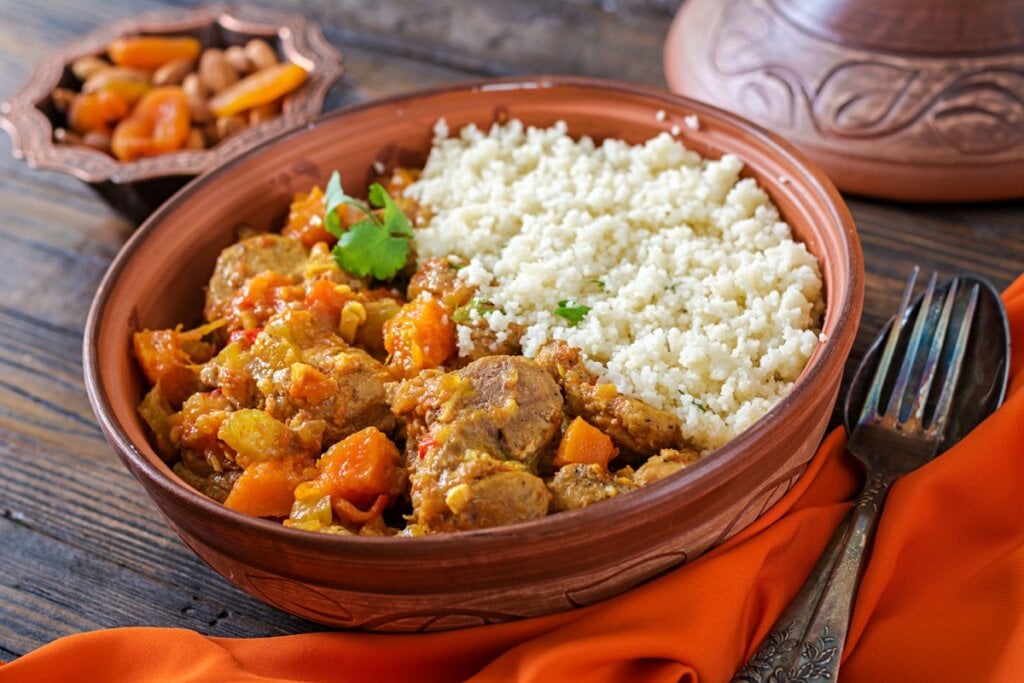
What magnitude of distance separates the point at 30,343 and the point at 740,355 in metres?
2.15

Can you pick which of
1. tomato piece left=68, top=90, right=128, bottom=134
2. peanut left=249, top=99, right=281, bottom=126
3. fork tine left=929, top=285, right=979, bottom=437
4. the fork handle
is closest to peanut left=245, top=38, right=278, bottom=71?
peanut left=249, top=99, right=281, bottom=126

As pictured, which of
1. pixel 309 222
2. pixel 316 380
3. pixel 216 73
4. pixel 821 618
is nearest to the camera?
pixel 821 618

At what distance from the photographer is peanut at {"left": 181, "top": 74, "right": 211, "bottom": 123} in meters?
3.62

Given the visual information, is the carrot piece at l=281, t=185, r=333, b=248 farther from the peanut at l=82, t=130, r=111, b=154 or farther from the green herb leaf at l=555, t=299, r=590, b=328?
the peanut at l=82, t=130, r=111, b=154

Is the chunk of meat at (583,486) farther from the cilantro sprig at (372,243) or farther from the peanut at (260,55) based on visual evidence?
the peanut at (260,55)

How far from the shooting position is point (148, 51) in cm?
382

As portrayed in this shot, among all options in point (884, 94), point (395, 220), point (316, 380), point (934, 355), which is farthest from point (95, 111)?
point (934, 355)

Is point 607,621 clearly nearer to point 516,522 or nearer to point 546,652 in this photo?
point 546,652

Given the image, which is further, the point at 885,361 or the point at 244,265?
the point at 244,265

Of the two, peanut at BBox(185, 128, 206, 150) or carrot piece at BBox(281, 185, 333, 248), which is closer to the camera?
carrot piece at BBox(281, 185, 333, 248)

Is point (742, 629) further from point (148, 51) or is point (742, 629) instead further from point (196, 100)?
point (148, 51)

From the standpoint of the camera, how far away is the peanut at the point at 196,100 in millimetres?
3625

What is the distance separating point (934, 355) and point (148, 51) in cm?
292

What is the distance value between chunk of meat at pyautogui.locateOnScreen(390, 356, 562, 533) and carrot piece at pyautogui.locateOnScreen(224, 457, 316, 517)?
0.25 metres
